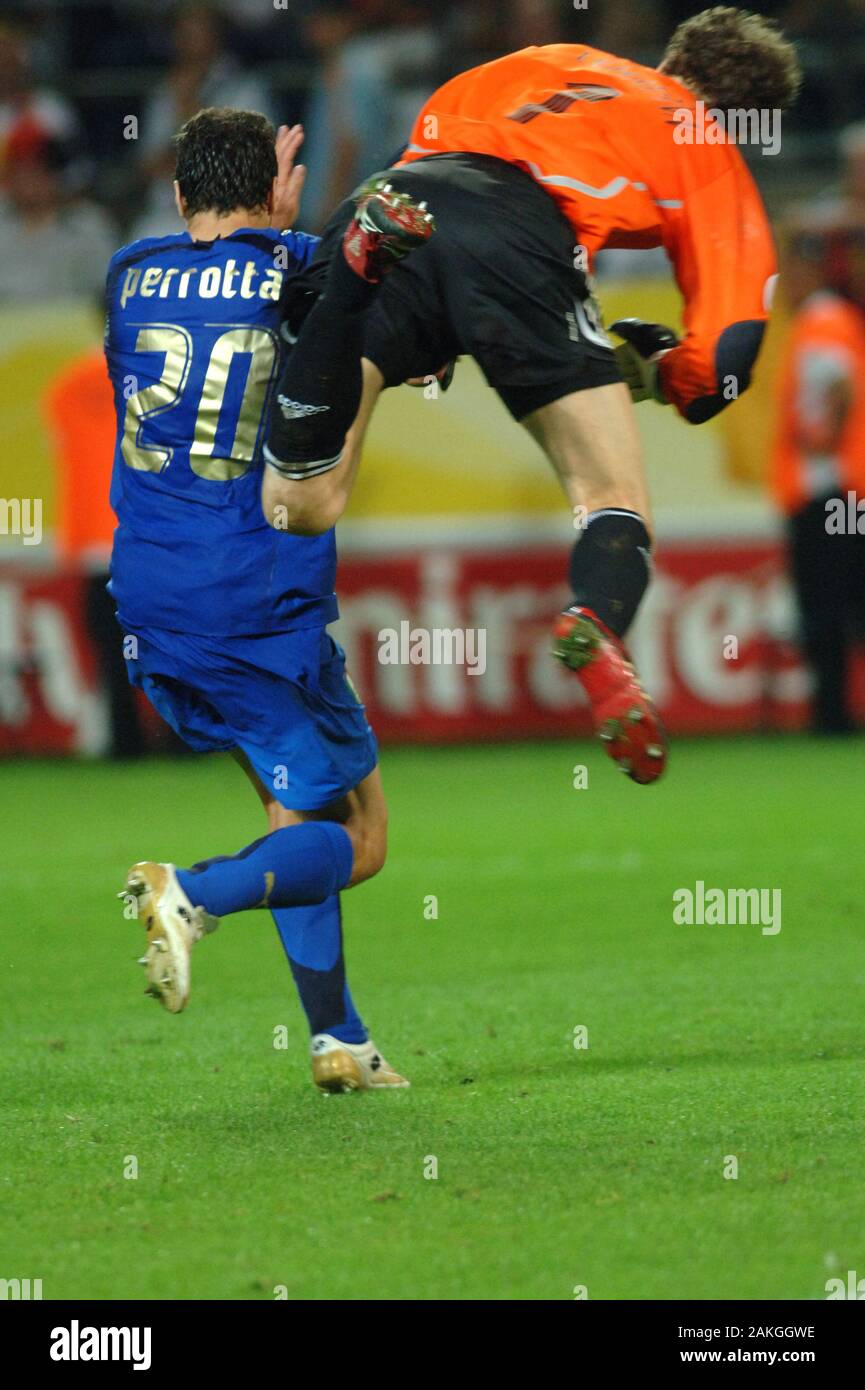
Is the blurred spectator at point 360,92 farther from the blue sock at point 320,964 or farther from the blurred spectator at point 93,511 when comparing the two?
the blue sock at point 320,964

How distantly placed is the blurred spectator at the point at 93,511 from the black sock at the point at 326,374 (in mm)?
8172

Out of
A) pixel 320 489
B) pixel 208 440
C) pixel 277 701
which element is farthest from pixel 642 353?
pixel 277 701

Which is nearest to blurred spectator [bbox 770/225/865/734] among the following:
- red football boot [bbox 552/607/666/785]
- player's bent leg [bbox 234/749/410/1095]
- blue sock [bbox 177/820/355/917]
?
player's bent leg [bbox 234/749/410/1095]

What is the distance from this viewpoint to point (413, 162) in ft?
15.1

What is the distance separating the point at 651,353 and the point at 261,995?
7.68 ft

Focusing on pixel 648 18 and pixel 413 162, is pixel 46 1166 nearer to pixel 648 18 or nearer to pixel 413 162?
pixel 413 162

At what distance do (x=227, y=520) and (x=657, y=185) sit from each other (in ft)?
3.69

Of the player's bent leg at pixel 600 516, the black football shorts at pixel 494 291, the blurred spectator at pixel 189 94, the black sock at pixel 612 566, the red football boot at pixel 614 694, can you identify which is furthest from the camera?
the blurred spectator at pixel 189 94

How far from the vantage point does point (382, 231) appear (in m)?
4.07

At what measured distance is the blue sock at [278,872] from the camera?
4.20 m

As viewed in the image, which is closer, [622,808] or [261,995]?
[261,995]

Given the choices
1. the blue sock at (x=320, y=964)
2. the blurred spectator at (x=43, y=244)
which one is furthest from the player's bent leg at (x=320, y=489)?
the blurred spectator at (x=43, y=244)
